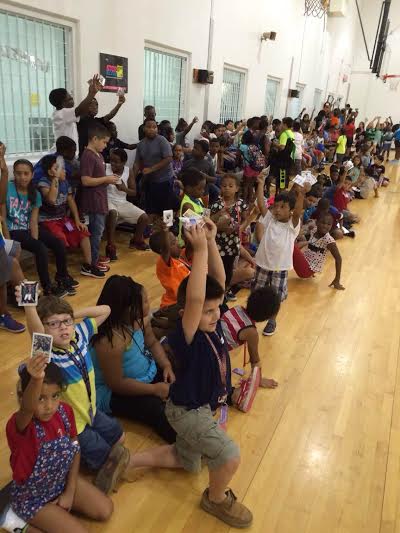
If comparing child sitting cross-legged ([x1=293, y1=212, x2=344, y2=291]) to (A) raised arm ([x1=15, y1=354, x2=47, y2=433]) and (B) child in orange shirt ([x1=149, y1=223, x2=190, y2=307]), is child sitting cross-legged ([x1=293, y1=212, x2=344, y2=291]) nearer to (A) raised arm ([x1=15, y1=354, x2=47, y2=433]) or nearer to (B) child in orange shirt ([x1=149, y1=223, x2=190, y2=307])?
(B) child in orange shirt ([x1=149, y1=223, x2=190, y2=307])

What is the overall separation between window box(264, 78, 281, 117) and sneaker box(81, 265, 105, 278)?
836cm

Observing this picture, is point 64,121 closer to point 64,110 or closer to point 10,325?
point 64,110

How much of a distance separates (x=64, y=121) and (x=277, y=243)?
2.50 m

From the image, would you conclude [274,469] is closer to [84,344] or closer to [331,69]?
[84,344]

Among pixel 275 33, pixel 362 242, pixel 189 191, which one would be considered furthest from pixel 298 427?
pixel 275 33

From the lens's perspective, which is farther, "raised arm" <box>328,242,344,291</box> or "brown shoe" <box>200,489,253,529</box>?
"raised arm" <box>328,242,344,291</box>

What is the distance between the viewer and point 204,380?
69.0 inches

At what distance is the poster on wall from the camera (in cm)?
498

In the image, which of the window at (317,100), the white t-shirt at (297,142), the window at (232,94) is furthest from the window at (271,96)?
the window at (317,100)

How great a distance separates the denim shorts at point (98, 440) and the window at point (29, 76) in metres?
3.23

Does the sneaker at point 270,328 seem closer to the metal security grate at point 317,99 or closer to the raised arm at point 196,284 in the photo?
the raised arm at point 196,284

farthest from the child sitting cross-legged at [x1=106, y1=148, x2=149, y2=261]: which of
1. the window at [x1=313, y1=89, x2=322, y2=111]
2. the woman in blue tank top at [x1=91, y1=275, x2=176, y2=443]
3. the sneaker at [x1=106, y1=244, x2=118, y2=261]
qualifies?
the window at [x1=313, y1=89, x2=322, y2=111]

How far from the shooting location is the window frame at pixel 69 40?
12.9ft

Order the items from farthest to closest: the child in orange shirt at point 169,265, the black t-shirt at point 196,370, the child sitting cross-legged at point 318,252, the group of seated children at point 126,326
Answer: the child sitting cross-legged at point 318,252
the child in orange shirt at point 169,265
the black t-shirt at point 196,370
the group of seated children at point 126,326
